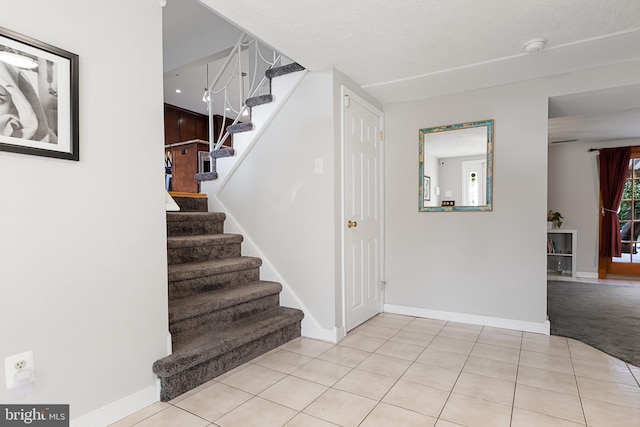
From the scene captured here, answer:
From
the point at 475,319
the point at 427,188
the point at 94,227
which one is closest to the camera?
the point at 94,227

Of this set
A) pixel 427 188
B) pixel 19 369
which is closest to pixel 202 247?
pixel 19 369

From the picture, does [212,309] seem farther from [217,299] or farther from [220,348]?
[220,348]

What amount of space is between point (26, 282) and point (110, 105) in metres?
0.85

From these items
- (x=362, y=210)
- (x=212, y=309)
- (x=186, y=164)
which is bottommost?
(x=212, y=309)

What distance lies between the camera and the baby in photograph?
4.23 ft

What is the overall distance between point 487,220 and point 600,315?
5.16ft

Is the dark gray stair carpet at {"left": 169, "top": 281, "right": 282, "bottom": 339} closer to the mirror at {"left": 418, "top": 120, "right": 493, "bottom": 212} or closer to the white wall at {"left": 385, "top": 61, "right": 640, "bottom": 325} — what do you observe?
the white wall at {"left": 385, "top": 61, "right": 640, "bottom": 325}

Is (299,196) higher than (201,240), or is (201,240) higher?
(299,196)

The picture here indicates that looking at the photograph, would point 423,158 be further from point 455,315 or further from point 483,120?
point 455,315

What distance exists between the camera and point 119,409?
1655mm

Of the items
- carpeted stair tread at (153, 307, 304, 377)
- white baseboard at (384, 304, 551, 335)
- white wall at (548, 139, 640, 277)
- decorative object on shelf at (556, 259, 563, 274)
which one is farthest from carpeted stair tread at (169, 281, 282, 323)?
white wall at (548, 139, 640, 277)

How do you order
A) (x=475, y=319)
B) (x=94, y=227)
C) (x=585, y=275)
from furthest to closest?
(x=585, y=275) < (x=475, y=319) < (x=94, y=227)

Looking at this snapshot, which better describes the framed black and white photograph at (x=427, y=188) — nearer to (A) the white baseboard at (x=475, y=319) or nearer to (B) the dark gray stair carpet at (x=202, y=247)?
(A) the white baseboard at (x=475, y=319)

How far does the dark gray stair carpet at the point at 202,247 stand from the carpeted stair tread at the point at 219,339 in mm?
636
